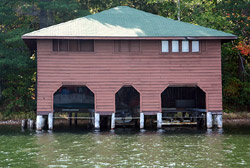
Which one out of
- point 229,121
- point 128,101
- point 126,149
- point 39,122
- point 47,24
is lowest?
point 126,149

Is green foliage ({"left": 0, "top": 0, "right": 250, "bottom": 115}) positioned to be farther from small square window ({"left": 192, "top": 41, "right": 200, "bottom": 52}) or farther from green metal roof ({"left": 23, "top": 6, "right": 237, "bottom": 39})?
small square window ({"left": 192, "top": 41, "right": 200, "bottom": 52})

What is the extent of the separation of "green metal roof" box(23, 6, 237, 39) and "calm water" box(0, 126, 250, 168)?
6510 mm

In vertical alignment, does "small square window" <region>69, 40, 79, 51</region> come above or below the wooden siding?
above

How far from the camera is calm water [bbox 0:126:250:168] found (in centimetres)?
1753

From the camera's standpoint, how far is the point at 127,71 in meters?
30.3

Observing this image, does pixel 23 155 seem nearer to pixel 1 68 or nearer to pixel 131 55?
pixel 131 55

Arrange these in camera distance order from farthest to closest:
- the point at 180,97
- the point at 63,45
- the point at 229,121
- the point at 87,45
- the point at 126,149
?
the point at 229,121, the point at 180,97, the point at 87,45, the point at 63,45, the point at 126,149

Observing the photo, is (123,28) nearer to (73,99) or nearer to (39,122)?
(73,99)

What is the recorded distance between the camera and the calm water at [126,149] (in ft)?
57.5

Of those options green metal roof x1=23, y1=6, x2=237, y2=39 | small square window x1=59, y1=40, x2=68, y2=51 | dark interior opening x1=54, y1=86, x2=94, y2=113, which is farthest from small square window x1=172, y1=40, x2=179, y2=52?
dark interior opening x1=54, y1=86, x2=94, y2=113

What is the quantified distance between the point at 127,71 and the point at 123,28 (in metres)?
3.06

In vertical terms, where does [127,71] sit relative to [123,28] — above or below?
below

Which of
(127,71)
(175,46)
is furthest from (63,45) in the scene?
(175,46)

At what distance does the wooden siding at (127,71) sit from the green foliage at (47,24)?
7715mm
